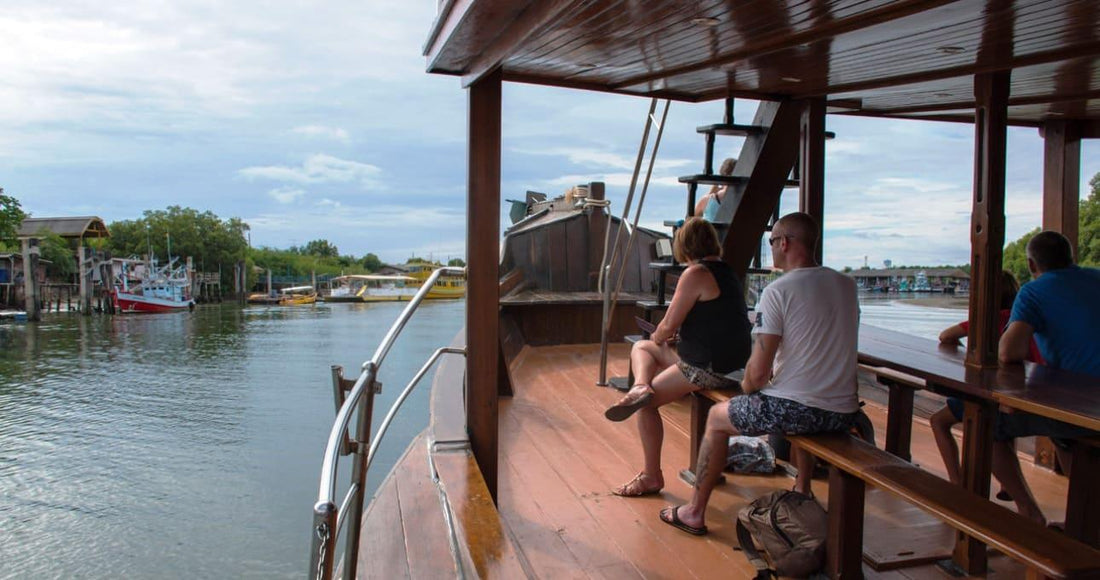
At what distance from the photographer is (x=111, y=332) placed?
48281mm

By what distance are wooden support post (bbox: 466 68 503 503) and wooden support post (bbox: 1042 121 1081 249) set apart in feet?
10.0

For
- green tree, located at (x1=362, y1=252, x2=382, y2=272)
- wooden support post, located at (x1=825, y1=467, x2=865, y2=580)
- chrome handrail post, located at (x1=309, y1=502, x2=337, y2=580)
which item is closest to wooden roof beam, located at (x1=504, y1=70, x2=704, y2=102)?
wooden support post, located at (x1=825, y1=467, x2=865, y2=580)

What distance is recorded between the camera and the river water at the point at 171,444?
48.2 ft

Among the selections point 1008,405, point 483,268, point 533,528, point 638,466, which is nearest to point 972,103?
point 1008,405

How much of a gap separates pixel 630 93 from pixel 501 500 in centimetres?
203

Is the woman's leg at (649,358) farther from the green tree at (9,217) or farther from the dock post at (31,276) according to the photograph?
the green tree at (9,217)

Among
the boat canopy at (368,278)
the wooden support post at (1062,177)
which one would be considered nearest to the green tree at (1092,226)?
the wooden support post at (1062,177)

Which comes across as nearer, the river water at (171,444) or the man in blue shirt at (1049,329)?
the man in blue shirt at (1049,329)

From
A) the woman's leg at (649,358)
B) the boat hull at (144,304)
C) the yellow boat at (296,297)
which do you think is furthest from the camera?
the yellow boat at (296,297)

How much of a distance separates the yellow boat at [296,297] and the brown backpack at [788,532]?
82.6m

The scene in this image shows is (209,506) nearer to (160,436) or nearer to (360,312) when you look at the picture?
(160,436)

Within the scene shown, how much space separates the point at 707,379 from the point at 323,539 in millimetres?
1911

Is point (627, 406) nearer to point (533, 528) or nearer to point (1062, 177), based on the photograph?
point (533, 528)

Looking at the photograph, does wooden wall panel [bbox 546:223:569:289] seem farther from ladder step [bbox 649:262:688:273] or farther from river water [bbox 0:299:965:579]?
ladder step [bbox 649:262:688:273]
